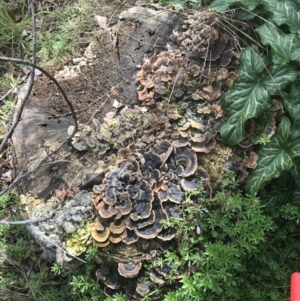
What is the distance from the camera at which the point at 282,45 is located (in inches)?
110

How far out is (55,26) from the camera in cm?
459

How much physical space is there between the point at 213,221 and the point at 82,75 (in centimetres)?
148

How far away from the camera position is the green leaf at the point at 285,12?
112 inches

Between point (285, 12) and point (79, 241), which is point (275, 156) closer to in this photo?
point (285, 12)

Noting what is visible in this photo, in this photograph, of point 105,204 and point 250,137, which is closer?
point 105,204

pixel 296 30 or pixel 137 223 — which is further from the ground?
pixel 296 30

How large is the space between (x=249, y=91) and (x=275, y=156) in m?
0.43

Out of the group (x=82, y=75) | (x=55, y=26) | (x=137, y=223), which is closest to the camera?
(x=137, y=223)

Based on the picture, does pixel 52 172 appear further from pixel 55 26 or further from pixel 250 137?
pixel 55 26

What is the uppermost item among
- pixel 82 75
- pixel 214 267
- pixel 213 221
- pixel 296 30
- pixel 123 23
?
pixel 296 30

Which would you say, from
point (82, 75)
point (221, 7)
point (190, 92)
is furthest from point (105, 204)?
point (221, 7)

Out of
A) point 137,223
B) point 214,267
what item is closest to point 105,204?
point 137,223

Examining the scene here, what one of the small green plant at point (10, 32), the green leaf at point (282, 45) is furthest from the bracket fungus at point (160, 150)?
the small green plant at point (10, 32)

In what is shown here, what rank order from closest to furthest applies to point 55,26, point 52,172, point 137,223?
point 137,223 < point 52,172 < point 55,26
